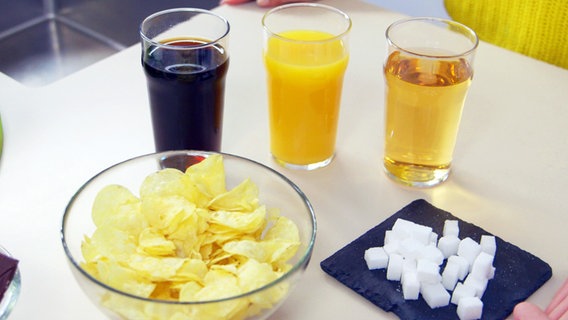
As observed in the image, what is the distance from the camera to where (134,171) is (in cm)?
107

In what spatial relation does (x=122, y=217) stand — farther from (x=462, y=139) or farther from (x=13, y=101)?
(x=462, y=139)

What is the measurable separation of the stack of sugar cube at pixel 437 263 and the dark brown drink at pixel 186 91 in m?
0.30

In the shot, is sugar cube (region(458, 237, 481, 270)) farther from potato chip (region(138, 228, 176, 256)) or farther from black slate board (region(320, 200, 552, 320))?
potato chip (region(138, 228, 176, 256))

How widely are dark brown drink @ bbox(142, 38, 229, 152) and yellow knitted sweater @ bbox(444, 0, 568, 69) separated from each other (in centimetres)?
85

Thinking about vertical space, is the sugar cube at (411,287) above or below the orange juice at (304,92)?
below

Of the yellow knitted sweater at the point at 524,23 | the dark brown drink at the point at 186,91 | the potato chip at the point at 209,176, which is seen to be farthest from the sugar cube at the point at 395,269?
the yellow knitted sweater at the point at 524,23

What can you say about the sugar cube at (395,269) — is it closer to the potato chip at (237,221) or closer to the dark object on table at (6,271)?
the potato chip at (237,221)

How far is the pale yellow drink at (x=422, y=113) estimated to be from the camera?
1115 millimetres

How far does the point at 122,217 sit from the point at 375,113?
55cm

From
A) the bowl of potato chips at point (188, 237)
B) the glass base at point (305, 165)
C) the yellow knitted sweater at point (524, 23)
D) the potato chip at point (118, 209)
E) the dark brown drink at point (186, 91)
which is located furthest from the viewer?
the yellow knitted sweater at point (524, 23)

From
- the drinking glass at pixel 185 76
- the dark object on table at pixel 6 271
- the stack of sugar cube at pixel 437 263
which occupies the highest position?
the drinking glass at pixel 185 76

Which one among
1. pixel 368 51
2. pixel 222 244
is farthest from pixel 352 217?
pixel 368 51

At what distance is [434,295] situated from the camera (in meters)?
0.97

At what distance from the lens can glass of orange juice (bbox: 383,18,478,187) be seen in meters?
1.12
